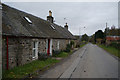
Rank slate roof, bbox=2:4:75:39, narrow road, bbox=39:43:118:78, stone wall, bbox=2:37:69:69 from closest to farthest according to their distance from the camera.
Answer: stone wall, bbox=2:37:69:69, narrow road, bbox=39:43:118:78, slate roof, bbox=2:4:75:39

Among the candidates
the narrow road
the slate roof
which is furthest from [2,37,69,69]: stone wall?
the narrow road

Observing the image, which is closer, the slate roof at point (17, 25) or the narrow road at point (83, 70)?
the narrow road at point (83, 70)

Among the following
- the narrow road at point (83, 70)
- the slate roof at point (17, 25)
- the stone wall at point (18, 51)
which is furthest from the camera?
the slate roof at point (17, 25)

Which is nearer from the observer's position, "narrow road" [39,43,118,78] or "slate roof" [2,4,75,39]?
"narrow road" [39,43,118,78]

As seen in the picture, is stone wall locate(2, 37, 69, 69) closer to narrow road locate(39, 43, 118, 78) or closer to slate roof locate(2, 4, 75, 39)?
slate roof locate(2, 4, 75, 39)

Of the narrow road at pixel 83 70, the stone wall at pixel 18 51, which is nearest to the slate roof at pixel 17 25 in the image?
the stone wall at pixel 18 51

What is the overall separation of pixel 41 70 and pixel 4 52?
279 centimetres

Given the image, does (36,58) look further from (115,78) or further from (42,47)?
(115,78)

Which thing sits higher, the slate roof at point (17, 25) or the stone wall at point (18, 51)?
the slate roof at point (17, 25)

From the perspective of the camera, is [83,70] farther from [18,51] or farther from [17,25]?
[17,25]

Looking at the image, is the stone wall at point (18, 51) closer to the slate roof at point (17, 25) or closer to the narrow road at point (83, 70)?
the slate roof at point (17, 25)

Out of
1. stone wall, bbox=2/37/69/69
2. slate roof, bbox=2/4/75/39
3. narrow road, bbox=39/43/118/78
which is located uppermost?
slate roof, bbox=2/4/75/39

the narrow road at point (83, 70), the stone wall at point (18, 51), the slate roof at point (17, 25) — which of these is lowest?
the narrow road at point (83, 70)

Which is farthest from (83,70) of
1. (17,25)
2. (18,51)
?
(17,25)
